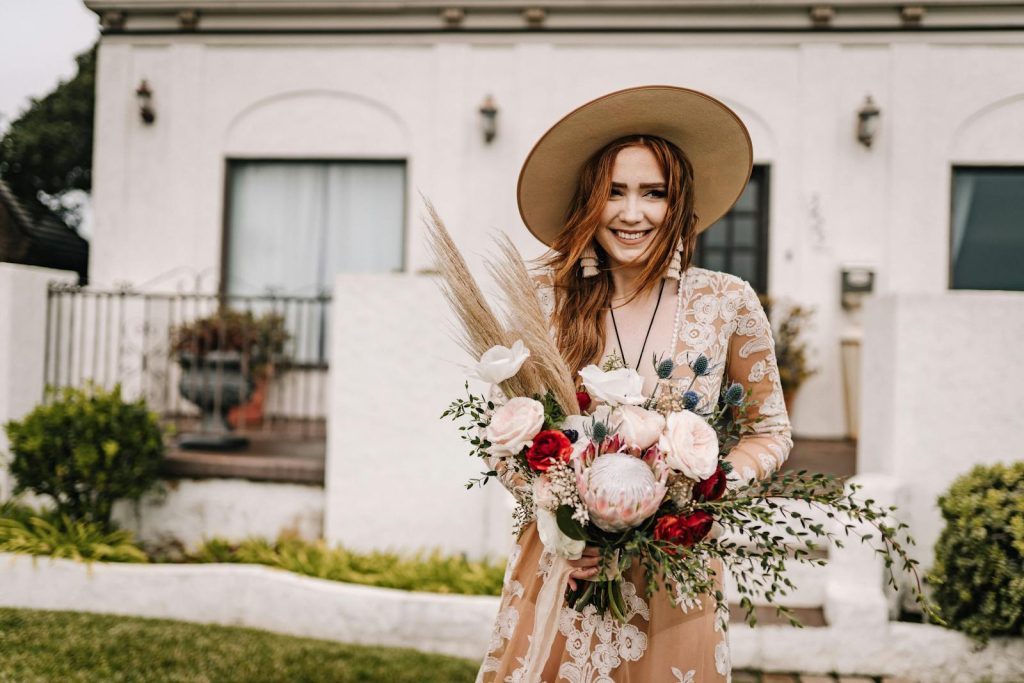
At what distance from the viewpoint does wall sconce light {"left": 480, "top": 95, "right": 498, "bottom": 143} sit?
7555mm

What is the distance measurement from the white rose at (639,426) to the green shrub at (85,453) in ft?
13.9

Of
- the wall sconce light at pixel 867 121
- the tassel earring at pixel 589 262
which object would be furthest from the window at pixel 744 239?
the tassel earring at pixel 589 262

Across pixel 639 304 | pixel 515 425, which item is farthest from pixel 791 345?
pixel 515 425

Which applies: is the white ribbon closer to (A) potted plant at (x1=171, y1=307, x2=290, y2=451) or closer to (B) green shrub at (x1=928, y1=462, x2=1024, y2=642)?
(B) green shrub at (x1=928, y1=462, x2=1024, y2=642)

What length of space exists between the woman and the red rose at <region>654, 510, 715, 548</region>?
1.02 ft

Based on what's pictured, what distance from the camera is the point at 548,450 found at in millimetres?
1552

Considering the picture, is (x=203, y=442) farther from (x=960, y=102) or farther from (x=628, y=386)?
(x=960, y=102)

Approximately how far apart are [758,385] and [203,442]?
15.4 ft

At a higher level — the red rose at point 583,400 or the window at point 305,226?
the window at point 305,226

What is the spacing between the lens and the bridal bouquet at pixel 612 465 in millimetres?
1482

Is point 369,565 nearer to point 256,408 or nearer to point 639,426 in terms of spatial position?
point 256,408

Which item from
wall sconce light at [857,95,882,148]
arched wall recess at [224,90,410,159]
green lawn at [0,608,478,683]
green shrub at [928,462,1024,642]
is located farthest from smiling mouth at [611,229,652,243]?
arched wall recess at [224,90,410,159]

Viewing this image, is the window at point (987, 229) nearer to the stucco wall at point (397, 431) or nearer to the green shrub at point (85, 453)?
the stucco wall at point (397, 431)

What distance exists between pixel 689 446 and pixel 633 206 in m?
0.68
